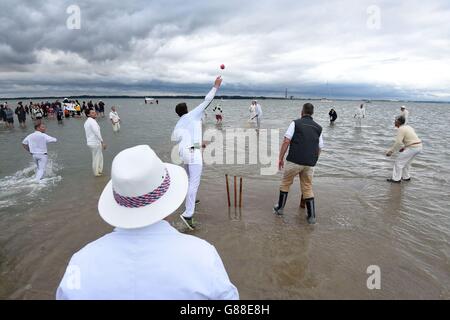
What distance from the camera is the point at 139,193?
5.52 ft

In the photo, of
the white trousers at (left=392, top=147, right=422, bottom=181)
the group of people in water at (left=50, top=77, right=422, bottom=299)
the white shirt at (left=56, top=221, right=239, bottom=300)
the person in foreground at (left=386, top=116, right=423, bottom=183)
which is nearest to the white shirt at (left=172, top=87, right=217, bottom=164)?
the group of people in water at (left=50, top=77, right=422, bottom=299)

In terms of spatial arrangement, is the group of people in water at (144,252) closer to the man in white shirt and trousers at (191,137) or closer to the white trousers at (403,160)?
the man in white shirt and trousers at (191,137)

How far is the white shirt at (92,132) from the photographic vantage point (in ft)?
28.0

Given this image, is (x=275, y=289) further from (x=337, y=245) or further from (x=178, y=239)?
(x=178, y=239)

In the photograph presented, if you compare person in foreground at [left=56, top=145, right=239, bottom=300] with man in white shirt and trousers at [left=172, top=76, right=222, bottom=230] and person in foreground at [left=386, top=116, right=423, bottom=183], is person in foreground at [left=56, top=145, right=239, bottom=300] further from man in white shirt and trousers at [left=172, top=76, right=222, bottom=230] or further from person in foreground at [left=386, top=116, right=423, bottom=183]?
person in foreground at [left=386, top=116, right=423, bottom=183]

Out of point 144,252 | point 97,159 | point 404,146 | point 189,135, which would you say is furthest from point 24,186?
point 404,146

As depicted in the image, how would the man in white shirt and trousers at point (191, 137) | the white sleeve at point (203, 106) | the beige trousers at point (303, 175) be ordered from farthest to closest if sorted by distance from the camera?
1. the beige trousers at point (303, 175)
2. the man in white shirt and trousers at point (191, 137)
3. the white sleeve at point (203, 106)

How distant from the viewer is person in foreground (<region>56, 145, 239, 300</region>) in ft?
4.98

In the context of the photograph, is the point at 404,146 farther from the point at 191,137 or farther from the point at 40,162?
the point at 40,162

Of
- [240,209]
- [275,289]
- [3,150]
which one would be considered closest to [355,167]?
[240,209]

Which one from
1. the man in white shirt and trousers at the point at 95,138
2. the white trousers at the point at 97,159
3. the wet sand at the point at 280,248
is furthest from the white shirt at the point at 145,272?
the white trousers at the point at 97,159

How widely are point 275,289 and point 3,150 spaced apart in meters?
15.2

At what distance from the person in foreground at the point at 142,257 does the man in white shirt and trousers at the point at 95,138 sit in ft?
A: 24.3

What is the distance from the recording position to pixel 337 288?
3.73 metres
